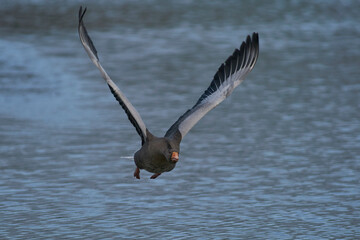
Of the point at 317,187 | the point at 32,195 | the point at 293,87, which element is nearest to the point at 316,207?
the point at 317,187

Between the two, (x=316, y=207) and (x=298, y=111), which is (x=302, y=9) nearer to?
(x=298, y=111)

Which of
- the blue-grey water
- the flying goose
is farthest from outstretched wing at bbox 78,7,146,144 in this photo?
the blue-grey water

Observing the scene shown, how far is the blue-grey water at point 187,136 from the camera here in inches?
453

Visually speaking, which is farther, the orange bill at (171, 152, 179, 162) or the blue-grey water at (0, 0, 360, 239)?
A: the blue-grey water at (0, 0, 360, 239)

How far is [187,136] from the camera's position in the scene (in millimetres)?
15961

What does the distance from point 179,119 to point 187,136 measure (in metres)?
5.26

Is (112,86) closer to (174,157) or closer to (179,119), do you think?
(174,157)

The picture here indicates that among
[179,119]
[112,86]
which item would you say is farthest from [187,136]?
[112,86]

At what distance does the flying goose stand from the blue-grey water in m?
1.40

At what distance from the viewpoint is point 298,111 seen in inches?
691

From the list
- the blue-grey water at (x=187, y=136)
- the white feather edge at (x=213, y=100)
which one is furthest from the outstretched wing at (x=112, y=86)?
the blue-grey water at (x=187, y=136)

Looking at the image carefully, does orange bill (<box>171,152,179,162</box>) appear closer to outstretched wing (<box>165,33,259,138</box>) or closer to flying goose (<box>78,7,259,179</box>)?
flying goose (<box>78,7,259,179</box>)

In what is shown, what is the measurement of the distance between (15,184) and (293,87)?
8702 mm

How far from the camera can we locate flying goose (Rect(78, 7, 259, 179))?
9578 millimetres
